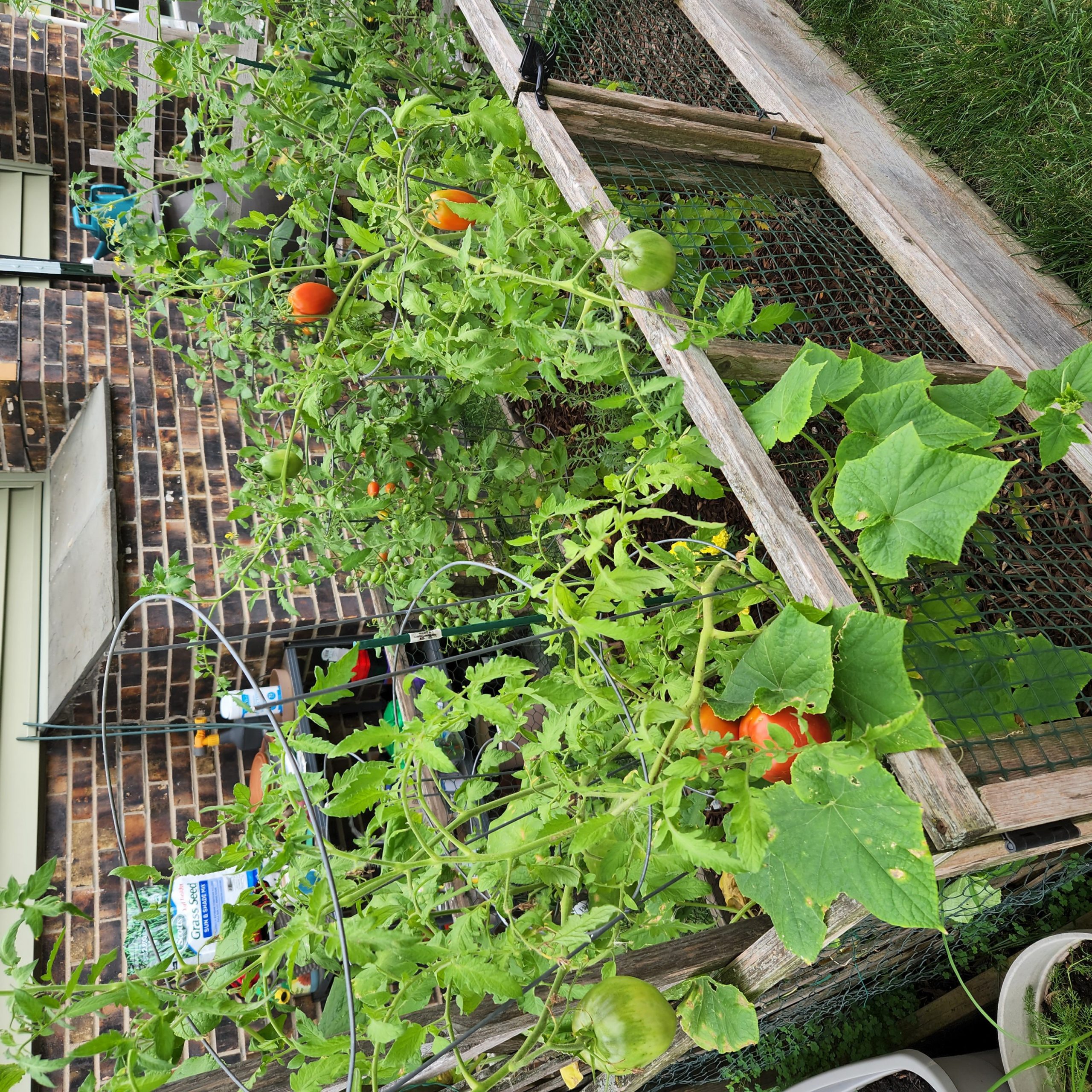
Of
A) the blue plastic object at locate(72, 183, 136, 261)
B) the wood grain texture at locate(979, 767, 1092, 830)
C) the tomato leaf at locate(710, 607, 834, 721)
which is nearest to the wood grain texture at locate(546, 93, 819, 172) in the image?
the tomato leaf at locate(710, 607, 834, 721)

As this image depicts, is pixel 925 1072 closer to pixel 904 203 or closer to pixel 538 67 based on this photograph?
pixel 904 203

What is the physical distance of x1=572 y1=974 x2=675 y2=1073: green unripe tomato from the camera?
36.2 inches

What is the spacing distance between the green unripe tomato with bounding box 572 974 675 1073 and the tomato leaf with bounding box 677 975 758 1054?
11.0 inches

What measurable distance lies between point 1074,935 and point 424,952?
1464 mm

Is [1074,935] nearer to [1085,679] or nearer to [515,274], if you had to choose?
[1085,679]

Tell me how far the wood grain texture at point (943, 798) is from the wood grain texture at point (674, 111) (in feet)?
4.70

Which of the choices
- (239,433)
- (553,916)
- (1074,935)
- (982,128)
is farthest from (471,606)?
(982,128)

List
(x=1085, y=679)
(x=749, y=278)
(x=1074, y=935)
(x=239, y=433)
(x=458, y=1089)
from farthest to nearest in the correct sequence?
(x=239, y=433), (x=749, y=278), (x=1074, y=935), (x=458, y=1089), (x=1085, y=679)

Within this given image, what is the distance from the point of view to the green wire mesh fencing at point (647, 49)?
2271 mm

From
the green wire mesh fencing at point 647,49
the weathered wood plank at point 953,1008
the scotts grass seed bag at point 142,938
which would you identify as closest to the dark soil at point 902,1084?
the weathered wood plank at point 953,1008

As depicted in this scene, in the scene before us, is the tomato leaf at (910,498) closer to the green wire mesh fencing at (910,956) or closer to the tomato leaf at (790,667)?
the tomato leaf at (790,667)

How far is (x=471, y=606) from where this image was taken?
7.20ft

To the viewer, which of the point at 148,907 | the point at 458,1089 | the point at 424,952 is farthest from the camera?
the point at 458,1089

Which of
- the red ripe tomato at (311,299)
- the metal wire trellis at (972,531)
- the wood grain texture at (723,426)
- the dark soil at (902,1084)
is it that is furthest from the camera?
the dark soil at (902,1084)
